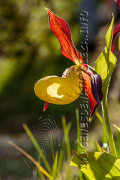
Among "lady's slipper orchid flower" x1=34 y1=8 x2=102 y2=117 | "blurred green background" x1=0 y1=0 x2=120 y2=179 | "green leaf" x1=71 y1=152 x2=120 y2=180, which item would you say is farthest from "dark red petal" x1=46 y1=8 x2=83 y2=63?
"blurred green background" x1=0 y1=0 x2=120 y2=179

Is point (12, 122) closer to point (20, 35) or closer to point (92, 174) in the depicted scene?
point (20, 35)

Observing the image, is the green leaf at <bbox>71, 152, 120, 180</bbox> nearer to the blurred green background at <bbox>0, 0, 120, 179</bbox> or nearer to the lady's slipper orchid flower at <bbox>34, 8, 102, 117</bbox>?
the lady's slipper orchid flower at <bbox>34, 8, 102, 117</bbox>

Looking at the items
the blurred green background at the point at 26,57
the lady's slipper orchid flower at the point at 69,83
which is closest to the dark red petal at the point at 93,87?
the lady's slipper orchid flower at the point at 69,83

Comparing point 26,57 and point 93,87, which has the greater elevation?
point 26,57

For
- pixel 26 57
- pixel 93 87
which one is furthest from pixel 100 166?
pixel 26 57

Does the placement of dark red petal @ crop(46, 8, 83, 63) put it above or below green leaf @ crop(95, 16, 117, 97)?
above

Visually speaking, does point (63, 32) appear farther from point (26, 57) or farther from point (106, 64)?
point (26, 57)

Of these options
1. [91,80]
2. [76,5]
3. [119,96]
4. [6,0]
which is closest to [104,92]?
[91,80]
